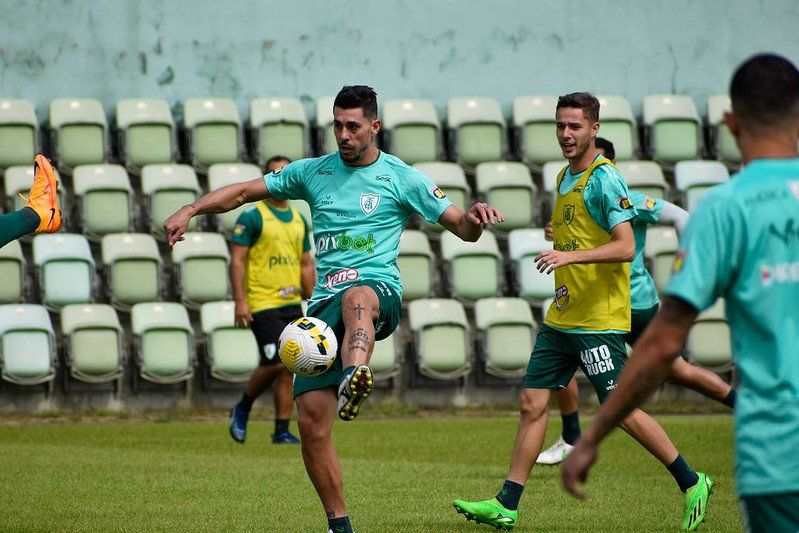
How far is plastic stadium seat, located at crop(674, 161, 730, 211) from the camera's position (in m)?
16.2

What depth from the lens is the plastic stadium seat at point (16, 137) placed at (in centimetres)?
1574

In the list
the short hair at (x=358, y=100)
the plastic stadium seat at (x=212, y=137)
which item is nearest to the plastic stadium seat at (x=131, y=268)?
the plastic stadium seat at (x=212, y=137)

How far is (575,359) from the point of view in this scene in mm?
7613

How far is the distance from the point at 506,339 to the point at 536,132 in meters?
3.58

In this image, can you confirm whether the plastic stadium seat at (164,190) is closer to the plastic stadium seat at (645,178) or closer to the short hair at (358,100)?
the plastic stadium seat at (645,178)

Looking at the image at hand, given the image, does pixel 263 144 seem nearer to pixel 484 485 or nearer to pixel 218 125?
pixel 218 125

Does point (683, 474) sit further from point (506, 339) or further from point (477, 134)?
point (477, 134)

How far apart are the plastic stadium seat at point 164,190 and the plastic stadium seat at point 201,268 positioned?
0.49m

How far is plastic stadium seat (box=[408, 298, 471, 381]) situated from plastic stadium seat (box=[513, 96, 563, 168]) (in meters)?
3.32

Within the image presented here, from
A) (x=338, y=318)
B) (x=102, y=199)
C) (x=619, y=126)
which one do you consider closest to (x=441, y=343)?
(x=102, y=199)

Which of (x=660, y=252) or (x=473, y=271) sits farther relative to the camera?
(x=660, y=252)

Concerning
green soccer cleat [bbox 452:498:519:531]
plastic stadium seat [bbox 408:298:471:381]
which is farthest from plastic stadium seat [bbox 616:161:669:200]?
green soccer cleat [bbox 452:498:519:531]

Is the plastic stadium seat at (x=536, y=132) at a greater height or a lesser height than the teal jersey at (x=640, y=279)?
greater

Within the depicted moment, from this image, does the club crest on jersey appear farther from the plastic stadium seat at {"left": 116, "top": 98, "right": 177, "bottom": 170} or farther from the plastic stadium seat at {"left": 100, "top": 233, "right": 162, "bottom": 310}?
the plastic stadium seat at {"left": 116, "top": 98, "right": 177, "bottom": 170}
